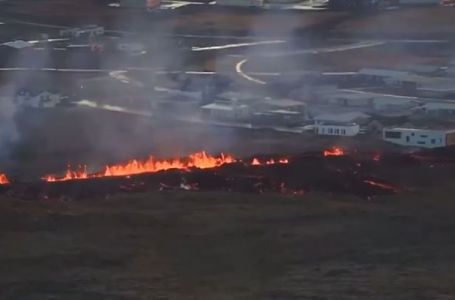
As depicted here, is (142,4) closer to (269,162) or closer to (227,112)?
(227,112)

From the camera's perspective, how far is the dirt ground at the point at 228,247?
11.3 meters

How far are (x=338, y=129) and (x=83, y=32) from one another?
13.7m

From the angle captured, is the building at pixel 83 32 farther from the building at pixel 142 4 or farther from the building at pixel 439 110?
the building at pixel 439 110

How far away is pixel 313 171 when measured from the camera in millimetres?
15930

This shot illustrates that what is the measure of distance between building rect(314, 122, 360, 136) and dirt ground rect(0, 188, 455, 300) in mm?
5496

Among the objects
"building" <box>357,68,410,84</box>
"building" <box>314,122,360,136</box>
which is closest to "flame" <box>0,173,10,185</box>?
"building" <box>314,122,360,136</box>

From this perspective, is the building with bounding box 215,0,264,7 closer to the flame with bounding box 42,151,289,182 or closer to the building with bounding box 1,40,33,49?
the building with bounding box 1,40,33,49

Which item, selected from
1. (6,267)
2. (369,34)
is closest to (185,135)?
(6,267)

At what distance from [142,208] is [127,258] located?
2.10 meters

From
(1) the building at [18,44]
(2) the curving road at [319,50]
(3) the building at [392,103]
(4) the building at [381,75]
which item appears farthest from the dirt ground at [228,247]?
(1) the building at [18,44]

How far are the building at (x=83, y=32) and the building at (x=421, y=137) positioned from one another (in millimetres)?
14456

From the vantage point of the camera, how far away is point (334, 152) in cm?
1842

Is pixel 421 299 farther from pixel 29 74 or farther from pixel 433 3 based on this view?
pixel 433 3

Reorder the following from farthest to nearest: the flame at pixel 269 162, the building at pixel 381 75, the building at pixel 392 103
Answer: the building at pixel 381 75 → the building at pixel 392 103 → the flame at pixel 269 162
